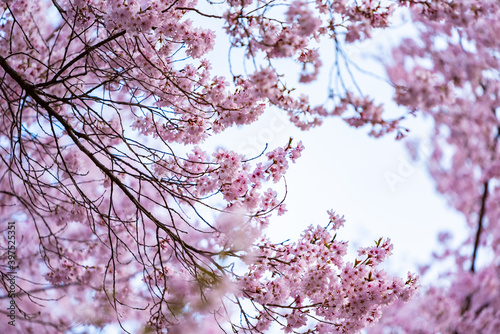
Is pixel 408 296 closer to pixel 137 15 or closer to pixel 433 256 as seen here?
pixel 433 256

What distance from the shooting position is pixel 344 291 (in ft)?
15.4

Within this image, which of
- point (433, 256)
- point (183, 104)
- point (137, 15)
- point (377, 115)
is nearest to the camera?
point (377, 115)

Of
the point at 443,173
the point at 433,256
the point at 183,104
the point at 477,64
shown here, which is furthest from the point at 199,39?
the point at 433,256

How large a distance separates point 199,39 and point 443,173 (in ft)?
9.92

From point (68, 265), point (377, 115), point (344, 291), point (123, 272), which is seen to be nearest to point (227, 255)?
point (344, 291)

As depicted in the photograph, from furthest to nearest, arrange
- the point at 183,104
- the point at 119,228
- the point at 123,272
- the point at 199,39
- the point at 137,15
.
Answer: the point at 123,272
the point at 119,228
the point at 183,104
the point at 199,39
the point at 137,15

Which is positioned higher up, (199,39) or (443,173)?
(199,39)

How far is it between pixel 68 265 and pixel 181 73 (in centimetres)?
316

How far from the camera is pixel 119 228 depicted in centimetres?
674

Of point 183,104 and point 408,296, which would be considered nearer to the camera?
point 408,296

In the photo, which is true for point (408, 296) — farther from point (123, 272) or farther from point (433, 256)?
point (123, 272)

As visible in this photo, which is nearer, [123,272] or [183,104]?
[183,104]

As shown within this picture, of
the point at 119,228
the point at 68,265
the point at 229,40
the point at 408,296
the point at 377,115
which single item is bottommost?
the point at 408,296

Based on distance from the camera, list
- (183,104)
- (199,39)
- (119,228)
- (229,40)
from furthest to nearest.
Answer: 1. (119,228)
2. (183,104)
3. (199,39)
4. (229,40)
